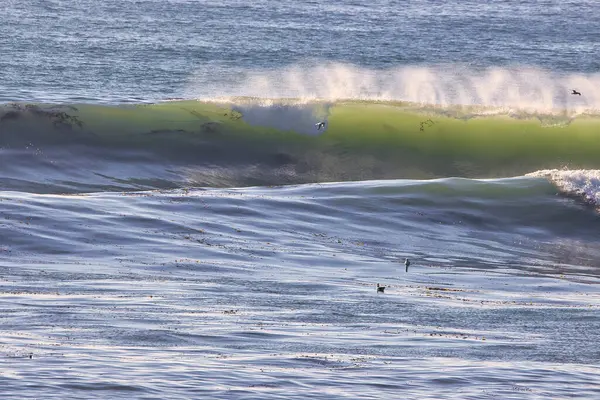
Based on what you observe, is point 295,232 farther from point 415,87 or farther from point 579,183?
point 415,87

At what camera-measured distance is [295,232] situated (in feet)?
68.8

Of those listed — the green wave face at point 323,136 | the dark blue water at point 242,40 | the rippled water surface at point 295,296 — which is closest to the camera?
the rippled water surface at point 295,296

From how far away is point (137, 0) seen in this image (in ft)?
250

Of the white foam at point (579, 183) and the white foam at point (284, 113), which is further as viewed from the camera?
the white foam at point (284, 113)

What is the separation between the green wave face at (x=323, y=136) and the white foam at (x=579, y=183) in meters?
4.41

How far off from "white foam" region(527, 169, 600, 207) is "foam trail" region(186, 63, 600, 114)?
28.0 feet

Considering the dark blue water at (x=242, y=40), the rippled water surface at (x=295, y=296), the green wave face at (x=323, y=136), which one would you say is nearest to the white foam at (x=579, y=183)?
the rippled water surface at (x=295, y=296)

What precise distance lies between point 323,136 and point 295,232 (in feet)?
38.9

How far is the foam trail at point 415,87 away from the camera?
120 feet

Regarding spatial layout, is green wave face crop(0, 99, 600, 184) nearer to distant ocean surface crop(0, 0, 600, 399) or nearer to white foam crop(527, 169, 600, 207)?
distant ocean surface crop(0, 0, 600, 399)

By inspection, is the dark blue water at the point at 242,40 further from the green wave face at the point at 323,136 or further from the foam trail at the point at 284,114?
the foam trail at the point at 284,114

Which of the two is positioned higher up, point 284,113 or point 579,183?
point 579,183

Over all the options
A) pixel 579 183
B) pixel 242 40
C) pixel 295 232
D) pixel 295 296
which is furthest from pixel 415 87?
pixel 295 296

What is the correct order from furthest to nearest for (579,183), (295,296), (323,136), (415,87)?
(415,87), (323,136), (579,183), (295,296)
